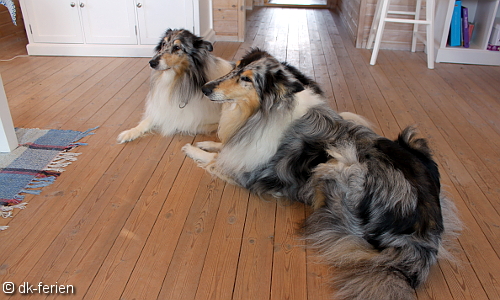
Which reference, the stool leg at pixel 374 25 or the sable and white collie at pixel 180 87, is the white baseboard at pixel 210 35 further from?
the sable and white collie at pixel 180 87

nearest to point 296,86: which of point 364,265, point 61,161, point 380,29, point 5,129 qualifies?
point 364,265

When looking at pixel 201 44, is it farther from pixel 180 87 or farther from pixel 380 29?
pixel 380 29

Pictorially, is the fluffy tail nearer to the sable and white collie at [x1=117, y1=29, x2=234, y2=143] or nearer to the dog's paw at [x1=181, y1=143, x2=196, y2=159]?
the dog's paw at [x1=181, y1=143, x2=196, y2=159]

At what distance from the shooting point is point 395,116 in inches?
124

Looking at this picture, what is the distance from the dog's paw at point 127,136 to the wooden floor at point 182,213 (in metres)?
0.04

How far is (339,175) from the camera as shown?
5.75ft

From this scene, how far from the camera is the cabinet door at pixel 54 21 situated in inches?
170

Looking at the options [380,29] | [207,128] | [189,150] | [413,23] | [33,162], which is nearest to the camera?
[33,162]

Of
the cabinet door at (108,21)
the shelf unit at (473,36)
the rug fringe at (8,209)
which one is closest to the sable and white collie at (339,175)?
the rug fringe at (8,209)

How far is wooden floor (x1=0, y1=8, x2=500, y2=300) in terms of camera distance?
5.13 ft

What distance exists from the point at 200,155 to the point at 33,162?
106 centimetres

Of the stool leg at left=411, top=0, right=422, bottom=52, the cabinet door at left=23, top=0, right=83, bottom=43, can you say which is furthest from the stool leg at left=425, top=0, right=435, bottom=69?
the cabinet door at left=23, top=0, right=83, bottom=43

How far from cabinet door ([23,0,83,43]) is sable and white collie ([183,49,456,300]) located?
320 centimetres

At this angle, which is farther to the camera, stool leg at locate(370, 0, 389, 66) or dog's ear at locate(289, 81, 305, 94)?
stool leg at locate(370, 0, 389, 66)
